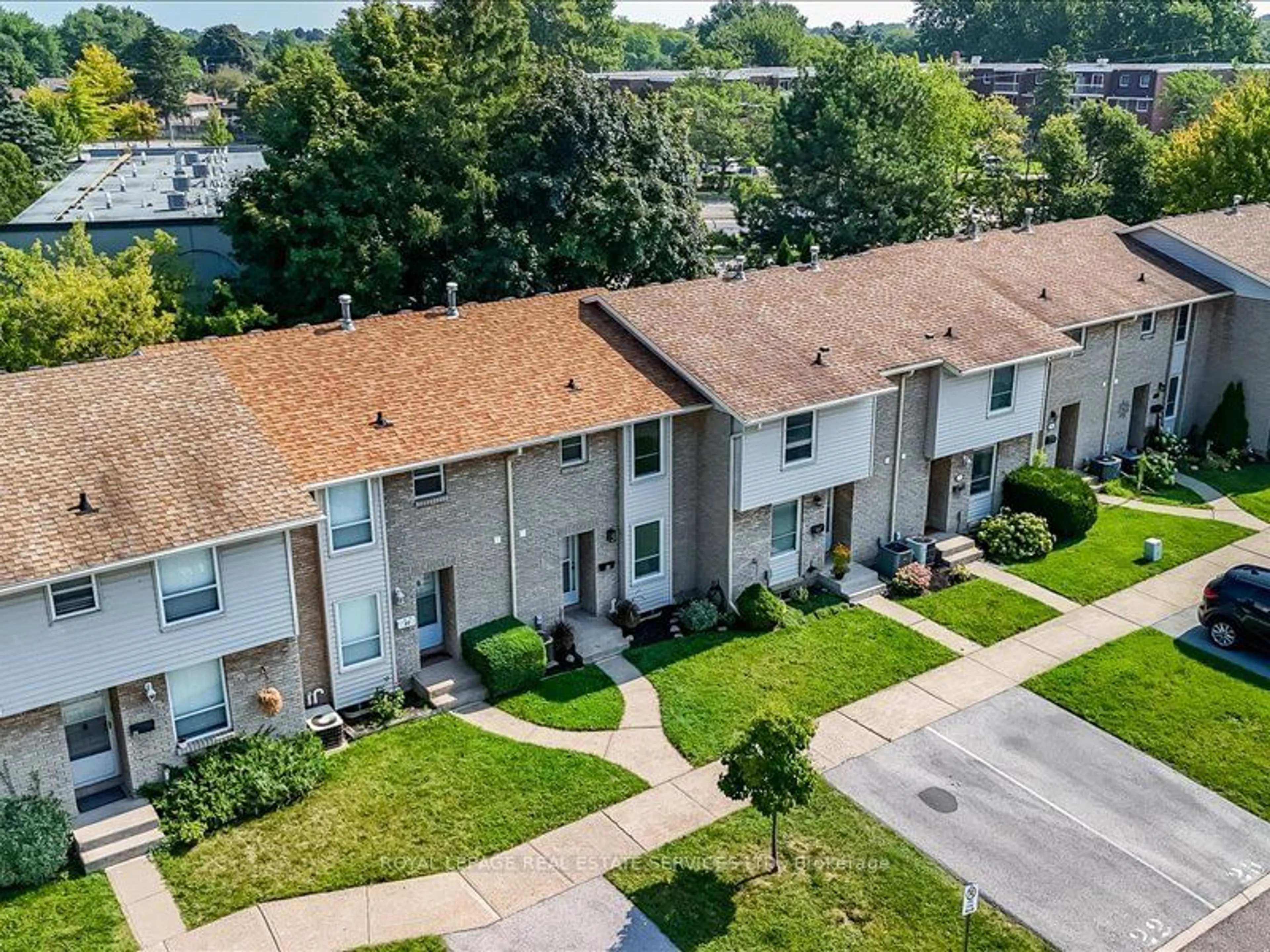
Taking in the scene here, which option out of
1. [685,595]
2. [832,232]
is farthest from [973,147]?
[685,595]

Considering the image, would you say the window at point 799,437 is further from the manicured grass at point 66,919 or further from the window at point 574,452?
the manicured grass at point 66,919

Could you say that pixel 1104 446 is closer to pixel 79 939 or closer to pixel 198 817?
pixel 198 817

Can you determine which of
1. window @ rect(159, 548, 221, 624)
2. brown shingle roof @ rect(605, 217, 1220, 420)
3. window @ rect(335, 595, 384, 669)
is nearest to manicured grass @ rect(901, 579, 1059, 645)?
brown shingle roof @ rect(605, 217, 1220, 420)

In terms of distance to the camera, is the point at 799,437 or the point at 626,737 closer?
the point at 626,737

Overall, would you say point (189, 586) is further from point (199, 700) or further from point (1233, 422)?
point (1233, 422)

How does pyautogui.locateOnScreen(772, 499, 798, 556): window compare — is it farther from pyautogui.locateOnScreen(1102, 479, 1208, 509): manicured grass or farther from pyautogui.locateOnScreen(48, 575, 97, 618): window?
pyautogui.locateOnScreen(48, 575, 97, 618): window

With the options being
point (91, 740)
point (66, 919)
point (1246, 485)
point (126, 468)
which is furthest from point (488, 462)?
point (1246, 485)
